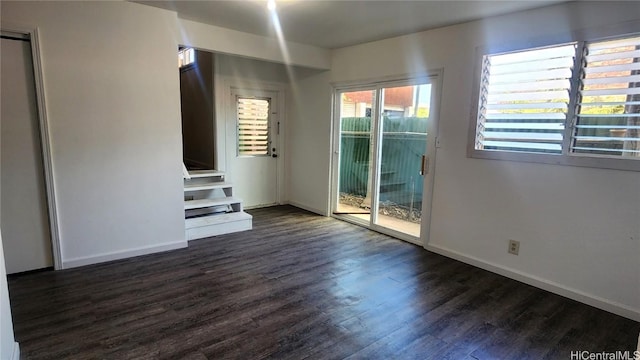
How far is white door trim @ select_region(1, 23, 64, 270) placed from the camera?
2734 mm

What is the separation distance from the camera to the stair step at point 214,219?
3996mm

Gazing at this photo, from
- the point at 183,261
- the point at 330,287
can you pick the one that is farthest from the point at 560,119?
the point at 183,261

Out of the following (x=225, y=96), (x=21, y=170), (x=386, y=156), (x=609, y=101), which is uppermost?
(x=225, y=96)

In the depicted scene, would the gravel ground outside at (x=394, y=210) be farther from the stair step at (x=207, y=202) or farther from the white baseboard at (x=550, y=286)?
the stair step at (x=207, y=202)

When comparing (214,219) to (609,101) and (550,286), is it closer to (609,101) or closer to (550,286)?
(550,286)

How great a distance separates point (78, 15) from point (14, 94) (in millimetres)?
849

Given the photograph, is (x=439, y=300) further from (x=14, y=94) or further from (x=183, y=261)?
(x=14, y=94)

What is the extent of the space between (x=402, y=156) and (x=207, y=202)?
2.56 meters

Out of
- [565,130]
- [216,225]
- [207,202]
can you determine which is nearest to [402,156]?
[565,130]

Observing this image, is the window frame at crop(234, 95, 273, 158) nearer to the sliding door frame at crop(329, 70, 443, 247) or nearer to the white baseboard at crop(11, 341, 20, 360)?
the sliding door frame at crop(329, 70, 443, 247)

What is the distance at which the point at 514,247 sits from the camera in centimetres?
310

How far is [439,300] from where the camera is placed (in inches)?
106

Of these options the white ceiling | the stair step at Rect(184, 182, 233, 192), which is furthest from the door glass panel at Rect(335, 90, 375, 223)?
the stair step at Rect(184, 182, 233, 192)

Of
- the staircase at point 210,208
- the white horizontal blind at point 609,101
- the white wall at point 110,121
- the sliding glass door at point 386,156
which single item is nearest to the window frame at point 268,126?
the staircase at point 210,208
